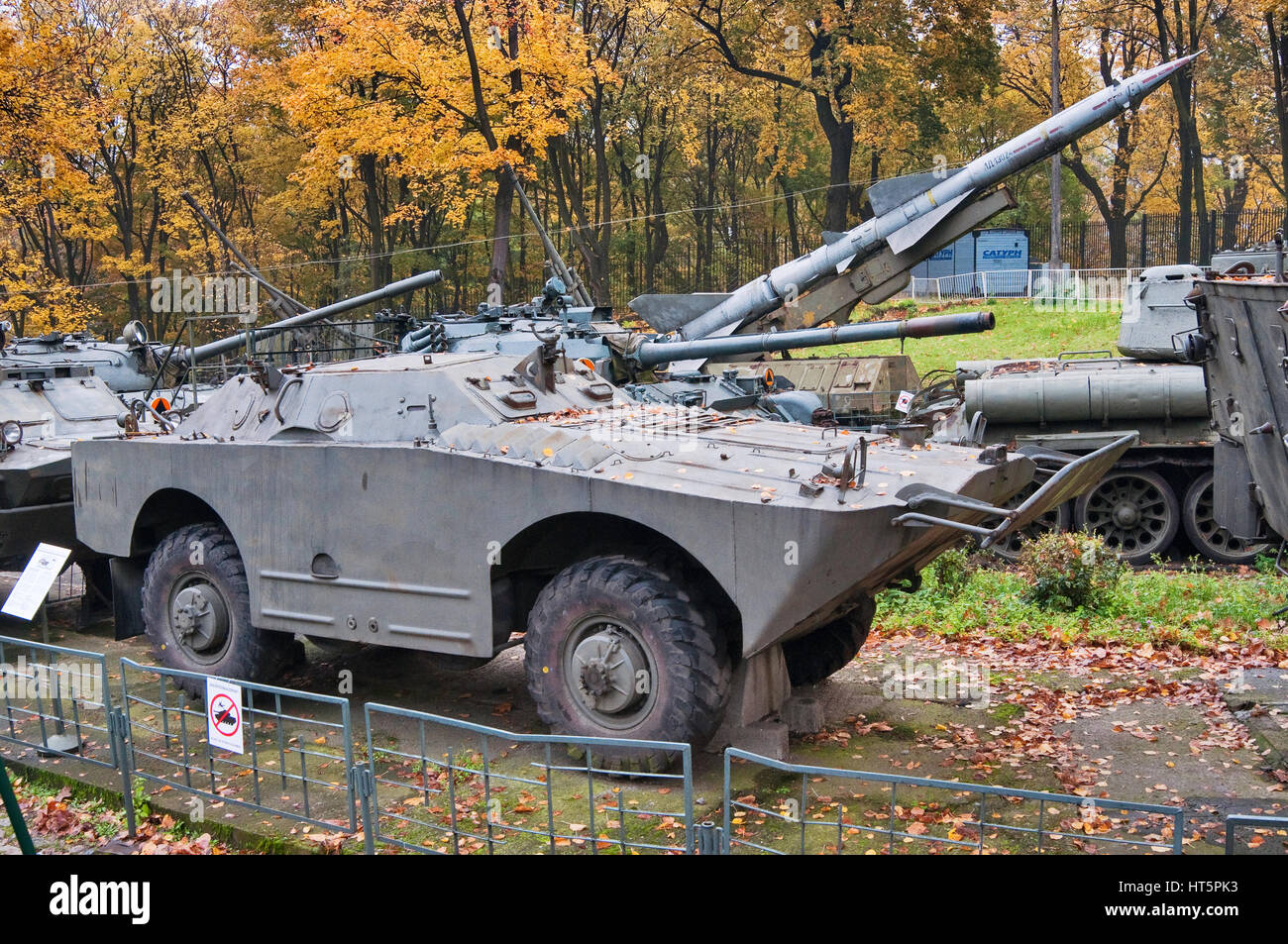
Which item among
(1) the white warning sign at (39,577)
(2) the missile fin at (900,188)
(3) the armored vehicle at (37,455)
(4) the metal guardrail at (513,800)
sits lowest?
(4) the metal guardrail at (513,800)

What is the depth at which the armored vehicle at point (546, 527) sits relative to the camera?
6.54m

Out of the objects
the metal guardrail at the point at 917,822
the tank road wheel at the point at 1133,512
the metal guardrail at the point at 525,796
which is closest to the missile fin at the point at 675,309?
the tank road wheel at the point at 1133,512

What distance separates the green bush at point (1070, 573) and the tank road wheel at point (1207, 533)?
275 cm

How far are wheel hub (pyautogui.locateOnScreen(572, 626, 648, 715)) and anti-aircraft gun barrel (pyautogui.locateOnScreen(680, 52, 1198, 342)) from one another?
41.3ft

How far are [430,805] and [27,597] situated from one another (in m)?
2.87

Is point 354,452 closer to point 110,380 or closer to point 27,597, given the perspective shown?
point 27,597

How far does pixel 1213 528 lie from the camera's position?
525 inches

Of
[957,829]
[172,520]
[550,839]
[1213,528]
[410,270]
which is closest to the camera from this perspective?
[550,839]

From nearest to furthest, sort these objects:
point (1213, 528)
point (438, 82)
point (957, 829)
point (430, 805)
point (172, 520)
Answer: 1. point (957, 829)
2. point (430, 805)
3. point (172, 520)
4. point (1213, 528)
5. point (438, 82)

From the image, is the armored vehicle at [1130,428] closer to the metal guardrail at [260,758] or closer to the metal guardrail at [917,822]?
the metal guardrail at [917,822]

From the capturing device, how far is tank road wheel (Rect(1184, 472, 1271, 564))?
43.1 feet

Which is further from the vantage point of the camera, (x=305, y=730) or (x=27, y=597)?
(x=305, y=730)

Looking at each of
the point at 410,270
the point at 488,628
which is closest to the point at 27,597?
the point at 488,628

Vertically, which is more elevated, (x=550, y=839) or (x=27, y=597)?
(x=27, y=597)
